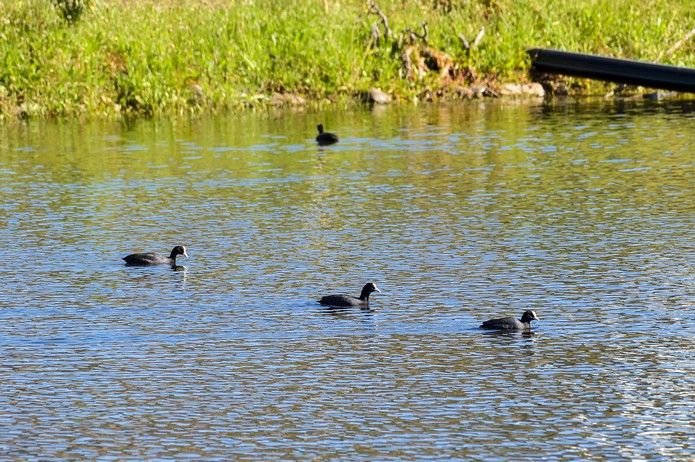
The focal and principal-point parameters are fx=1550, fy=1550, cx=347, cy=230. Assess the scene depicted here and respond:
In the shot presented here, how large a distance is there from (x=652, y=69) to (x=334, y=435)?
1149 inches

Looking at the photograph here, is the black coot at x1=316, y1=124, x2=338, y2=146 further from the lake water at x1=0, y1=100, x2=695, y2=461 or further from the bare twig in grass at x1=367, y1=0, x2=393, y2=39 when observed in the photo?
the bare twig in grass at x1=367, y1=0, x2=393, y2=39

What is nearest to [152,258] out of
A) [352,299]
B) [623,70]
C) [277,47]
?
[352,299]

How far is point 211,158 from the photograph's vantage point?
31.9m

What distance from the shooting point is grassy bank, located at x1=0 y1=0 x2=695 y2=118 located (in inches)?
1542

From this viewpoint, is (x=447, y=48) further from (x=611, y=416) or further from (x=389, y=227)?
(x=611, y=416)

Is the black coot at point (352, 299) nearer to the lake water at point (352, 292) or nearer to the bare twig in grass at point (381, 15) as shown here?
the lake water at point (352, 292)

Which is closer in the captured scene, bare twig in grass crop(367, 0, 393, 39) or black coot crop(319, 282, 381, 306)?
black coot crop(319, 282, 381, 306)

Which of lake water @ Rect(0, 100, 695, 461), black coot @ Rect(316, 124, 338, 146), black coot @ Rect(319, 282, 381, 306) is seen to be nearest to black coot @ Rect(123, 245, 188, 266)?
lake water @ Rect(0, 100, 695, 461)

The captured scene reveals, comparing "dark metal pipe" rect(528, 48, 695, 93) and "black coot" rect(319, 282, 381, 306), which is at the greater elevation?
"dark metal pipe" rect(528, 48, 695, 93)

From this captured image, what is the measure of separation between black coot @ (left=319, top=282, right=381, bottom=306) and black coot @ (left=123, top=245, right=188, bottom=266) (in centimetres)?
347

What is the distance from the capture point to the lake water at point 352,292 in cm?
1341

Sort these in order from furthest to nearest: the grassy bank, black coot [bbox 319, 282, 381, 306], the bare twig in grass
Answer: the bare twig in grass
the grassy bank
black coot [bbox 319, 282, 381, 306]

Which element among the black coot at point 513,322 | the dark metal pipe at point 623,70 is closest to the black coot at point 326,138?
the dark metal pipe at point 623,70

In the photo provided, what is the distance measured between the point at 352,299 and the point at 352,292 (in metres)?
0.99
